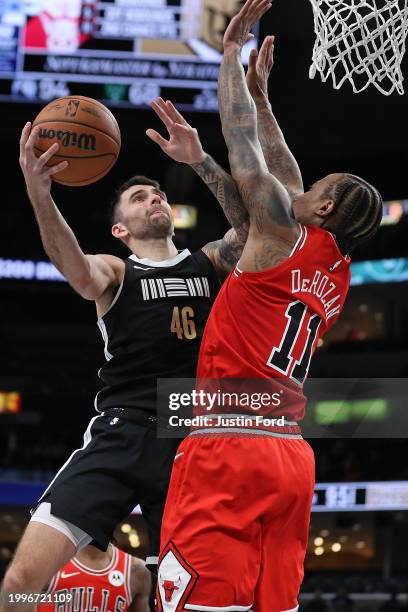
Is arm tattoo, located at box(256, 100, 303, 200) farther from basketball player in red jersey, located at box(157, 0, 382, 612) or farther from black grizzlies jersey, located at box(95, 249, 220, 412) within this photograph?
black grizzlies jersey, located at box(95, 249, 220, 412)

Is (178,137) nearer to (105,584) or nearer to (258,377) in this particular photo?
(258,377)

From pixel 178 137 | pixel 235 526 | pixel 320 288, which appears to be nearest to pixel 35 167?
pixel 178 137

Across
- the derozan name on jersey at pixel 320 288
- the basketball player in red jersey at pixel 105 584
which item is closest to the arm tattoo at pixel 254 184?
the derozan name on jersey at pixel 320 288

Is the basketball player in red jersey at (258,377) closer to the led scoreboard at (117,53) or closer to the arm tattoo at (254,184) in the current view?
the arm tattoo at (254,184)

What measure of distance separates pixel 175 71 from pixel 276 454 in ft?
31.9

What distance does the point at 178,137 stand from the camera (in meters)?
3.59

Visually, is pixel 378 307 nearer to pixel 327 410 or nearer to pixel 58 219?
pixel 327 410

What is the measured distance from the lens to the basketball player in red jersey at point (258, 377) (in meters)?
2.91

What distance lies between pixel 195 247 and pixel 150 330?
1467 cm

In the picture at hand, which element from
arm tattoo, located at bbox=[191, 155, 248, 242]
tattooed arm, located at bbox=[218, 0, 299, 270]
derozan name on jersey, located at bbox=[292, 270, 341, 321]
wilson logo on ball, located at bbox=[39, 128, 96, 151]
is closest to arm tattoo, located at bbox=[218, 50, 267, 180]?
tattooed arm, located at bbox=[218, 0, 299, 270]

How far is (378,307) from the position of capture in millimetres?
21578

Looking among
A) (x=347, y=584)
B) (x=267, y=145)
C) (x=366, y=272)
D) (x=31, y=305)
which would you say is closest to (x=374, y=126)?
(x=366, y=272)

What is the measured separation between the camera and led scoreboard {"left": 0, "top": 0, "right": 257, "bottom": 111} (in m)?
12.0

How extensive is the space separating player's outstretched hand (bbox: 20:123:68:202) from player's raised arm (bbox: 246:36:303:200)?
90 cm
